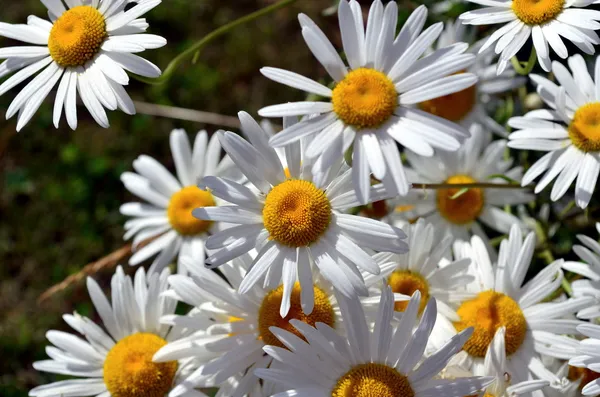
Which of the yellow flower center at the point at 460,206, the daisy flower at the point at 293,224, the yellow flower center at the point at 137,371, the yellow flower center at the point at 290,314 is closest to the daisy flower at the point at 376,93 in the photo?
the daisy flower at the point at 293,224

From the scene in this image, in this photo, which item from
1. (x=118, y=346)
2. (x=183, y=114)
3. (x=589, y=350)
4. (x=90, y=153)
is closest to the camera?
(x=589, y=350)

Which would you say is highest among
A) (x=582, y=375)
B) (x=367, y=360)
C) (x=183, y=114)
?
(x=183, y=114)

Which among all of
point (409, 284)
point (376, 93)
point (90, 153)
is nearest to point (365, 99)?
point (376, 93)

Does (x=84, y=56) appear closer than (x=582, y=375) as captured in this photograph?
Yes

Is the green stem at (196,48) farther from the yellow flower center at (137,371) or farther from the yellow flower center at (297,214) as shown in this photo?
the yellow flower center at (137,371)

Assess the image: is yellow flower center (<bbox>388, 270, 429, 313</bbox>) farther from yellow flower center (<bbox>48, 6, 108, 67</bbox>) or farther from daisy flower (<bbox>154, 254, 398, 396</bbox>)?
yellow flower center (<bbox>48, 6, 108, 67</bbox>)

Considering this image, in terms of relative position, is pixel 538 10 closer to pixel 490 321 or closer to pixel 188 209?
pixel 490 321

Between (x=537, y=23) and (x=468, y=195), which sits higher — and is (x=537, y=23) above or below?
above
